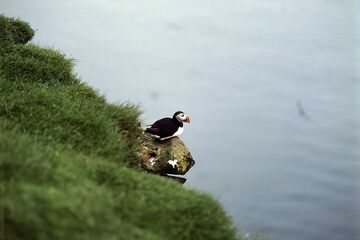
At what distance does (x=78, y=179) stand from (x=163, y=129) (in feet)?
16.7

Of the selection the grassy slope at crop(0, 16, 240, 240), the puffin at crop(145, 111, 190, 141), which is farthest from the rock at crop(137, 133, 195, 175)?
the grassy slope at crop(0, 16, 240, 240)

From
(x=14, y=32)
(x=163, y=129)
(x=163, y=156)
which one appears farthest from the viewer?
(x=14, y=32)

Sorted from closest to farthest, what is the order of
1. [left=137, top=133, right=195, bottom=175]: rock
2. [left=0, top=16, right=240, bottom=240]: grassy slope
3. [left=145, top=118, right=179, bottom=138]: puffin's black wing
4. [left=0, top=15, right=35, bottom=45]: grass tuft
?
1. [left=0, top=16, right=240, bottom=240]: grassy slope
2. [left=137, top=133, right=195, bottom=175]: rock
3. [left=145, top=118, right=179, bottom=138]: puffin's black wing
4. [left=0, top=15, right=35, bottom=45]: grass tuft

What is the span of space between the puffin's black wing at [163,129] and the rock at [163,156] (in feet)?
0.62

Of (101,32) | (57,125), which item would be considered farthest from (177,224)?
(101,32)

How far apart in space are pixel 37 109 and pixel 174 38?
1810 centimetres

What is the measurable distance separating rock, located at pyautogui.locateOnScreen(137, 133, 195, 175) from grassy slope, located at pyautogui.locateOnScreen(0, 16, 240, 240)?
432mm

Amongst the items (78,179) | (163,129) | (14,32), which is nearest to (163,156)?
(163,129)

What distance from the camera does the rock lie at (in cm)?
1176

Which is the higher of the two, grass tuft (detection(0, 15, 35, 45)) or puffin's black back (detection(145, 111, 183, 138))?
grass tuft (detection(0, 15, 35, 45))

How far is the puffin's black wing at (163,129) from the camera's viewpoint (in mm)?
12250

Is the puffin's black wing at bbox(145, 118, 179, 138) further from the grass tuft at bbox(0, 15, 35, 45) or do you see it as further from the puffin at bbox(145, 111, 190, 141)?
the grass tuft at bbox(0, 15, 35, 45)

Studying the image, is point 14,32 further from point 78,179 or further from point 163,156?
point 78,179

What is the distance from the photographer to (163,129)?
12312mm
